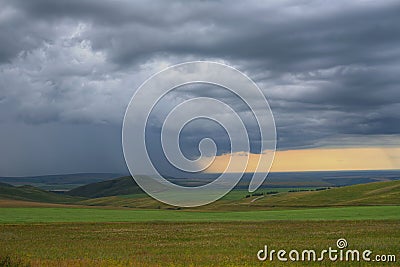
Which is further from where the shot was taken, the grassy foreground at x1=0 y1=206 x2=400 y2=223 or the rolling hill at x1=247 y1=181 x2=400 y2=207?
the rolling hill at x1=247 y1=181 x2=400 y2=207

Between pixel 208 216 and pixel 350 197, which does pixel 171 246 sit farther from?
pixel 350 197

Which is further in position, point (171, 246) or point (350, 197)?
point (350, 197)

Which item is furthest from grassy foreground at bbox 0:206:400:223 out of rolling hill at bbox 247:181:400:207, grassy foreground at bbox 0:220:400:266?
rolling hill at bbox 247:181:400:207

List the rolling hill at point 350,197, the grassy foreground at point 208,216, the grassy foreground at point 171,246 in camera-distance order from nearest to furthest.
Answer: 1. the grassy foreground at point 171,246
2. the grassy foreground at point 208,216
3. the rolling hill at point 350,197

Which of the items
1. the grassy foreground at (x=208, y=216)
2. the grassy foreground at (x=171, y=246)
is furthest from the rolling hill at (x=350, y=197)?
the grassy foreground at (x=171, y=246)

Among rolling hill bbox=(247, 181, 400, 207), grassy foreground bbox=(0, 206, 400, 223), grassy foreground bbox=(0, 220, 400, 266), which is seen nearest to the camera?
grassy foreground bbox=(0, 220, 400, 266)

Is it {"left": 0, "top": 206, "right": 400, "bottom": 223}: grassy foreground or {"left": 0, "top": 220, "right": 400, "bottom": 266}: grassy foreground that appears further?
{"left": 0, "top": 206, "right": 400, "bottom": 223}: grassy foreground

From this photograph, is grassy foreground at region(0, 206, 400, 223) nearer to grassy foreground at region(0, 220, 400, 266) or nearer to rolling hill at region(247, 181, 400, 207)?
grassy foreground at region(0, 220, 400, 266)

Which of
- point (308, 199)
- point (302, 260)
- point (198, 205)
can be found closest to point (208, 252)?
point (302, 260)

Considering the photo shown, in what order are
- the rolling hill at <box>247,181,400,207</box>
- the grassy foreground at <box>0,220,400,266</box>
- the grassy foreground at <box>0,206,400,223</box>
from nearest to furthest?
the grassy foreground at <box>0,220,400,266</box> → the grassy foreground at <box>0,206,400,223</box> → the rolling hill at <box>247,181,400,207</box>

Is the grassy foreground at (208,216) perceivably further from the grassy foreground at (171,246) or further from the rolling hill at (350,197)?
the rolling hill at (350,197)

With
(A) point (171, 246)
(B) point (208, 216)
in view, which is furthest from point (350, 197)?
(A) point (171, 246)

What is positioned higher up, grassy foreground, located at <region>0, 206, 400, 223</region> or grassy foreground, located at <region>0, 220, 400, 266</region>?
grassy foreground, located at <region>0, 220, 400, 266</region>

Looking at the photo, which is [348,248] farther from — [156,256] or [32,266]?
[32,266]
